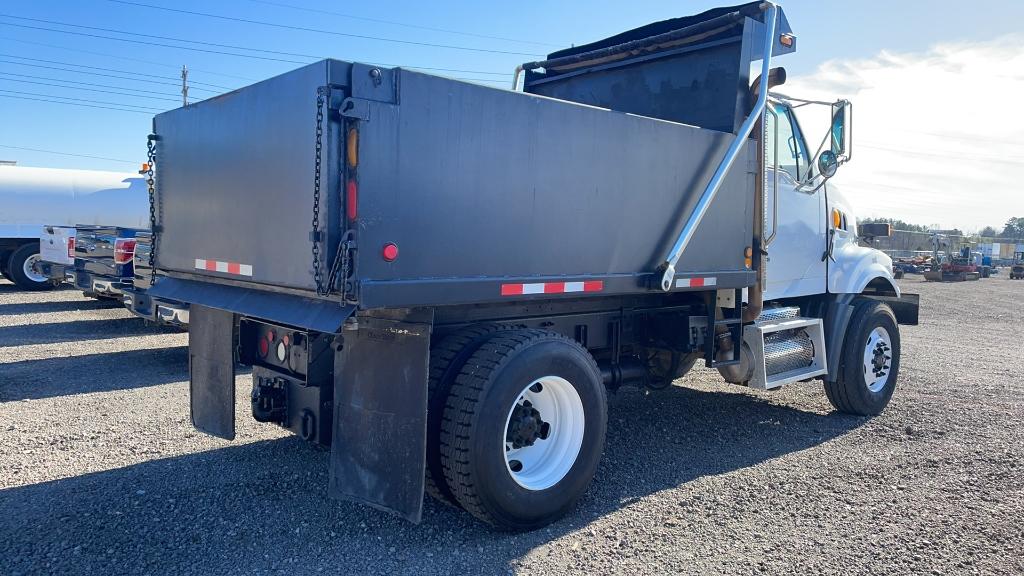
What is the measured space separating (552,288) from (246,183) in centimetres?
185

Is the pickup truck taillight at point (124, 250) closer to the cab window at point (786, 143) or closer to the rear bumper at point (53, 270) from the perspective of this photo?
the rear bumper at point (53, 270)

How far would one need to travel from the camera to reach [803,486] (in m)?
5.00

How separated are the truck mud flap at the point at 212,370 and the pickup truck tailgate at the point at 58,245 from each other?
33.1 ft

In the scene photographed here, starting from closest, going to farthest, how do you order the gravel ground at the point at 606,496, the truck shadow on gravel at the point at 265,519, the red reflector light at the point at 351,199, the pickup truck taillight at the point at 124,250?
the red reflector light at the point at 351,199
the truck shadow on gravel at the point at 265,519
the gravel ground at the point at 606,496
the pickup truck taillight at the point at 124,250

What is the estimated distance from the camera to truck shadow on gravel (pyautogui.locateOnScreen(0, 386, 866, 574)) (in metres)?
3.65

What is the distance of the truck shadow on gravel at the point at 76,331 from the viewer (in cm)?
1021

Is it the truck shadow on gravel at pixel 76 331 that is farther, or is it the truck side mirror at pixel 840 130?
the truck shadow on gravel at pixel 76 331

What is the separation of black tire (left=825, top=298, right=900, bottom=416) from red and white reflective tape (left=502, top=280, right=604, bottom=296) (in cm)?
359

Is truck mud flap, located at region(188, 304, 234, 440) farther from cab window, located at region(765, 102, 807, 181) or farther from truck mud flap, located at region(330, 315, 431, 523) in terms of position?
cab window, located at region(765, 102, 807, 181)

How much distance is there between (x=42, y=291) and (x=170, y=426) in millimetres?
12862

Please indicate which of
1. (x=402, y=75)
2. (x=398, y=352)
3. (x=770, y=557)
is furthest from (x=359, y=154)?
(x=770, y=557)

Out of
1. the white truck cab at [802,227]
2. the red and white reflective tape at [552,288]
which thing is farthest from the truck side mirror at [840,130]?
the red and white reflective tape at [552,288]

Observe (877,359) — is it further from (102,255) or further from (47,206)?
(47,206)

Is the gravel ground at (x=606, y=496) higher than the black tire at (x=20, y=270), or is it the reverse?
the black tire at (x=20, y=270)
